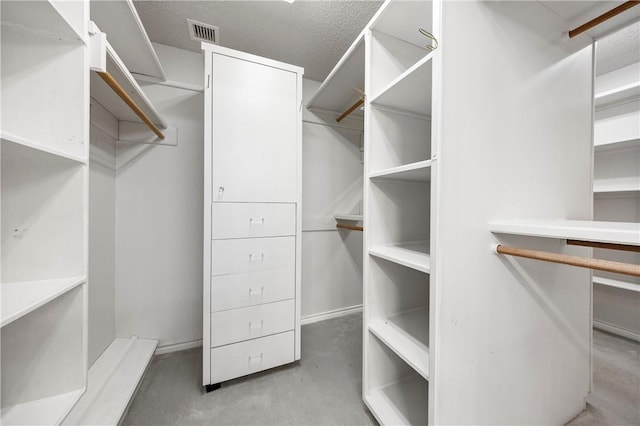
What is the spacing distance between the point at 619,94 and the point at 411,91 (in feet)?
7.10

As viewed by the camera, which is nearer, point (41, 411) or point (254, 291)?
point (41, 411)

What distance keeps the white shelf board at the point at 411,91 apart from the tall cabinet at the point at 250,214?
0.64 meters

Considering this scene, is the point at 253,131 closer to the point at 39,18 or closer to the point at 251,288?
the point at 39,18

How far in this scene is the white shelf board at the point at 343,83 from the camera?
1434 millimetres

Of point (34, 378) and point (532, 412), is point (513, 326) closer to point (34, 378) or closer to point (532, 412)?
point (532, 412)

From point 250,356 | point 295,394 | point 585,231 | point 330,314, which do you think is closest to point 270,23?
point 585,231

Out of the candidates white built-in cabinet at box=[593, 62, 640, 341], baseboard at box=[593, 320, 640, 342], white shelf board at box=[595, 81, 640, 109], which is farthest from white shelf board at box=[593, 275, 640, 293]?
white shelf board at box=[595, 81, 640, 109]

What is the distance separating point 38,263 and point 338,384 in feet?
5.06

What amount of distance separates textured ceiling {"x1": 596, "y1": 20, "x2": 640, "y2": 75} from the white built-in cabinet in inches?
3.8

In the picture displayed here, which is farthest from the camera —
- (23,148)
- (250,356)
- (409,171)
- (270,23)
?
(270,23)

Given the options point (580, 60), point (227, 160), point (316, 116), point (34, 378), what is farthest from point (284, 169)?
point (580, 60)

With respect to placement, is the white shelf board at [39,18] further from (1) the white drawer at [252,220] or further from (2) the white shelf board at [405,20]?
(2) the white shelf board at [405,20]

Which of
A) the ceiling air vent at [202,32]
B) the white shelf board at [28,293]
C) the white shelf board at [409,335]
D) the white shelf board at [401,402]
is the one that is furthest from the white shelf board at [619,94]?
the white shelf board at [28,293]

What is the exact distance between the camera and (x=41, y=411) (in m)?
0.71
